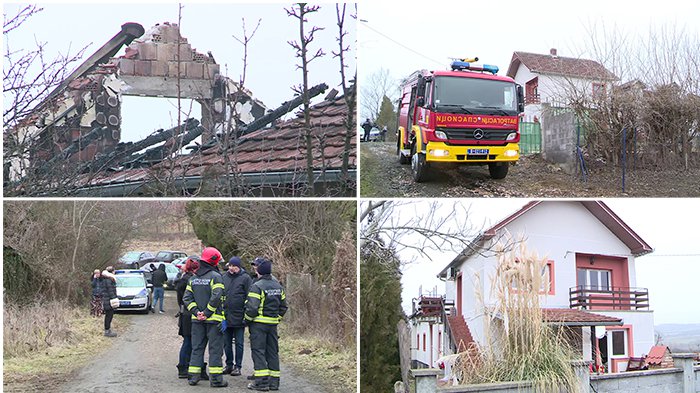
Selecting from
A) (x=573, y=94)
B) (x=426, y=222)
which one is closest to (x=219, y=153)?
(x=426, y=222)

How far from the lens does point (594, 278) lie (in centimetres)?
1256

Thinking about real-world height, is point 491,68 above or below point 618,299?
above

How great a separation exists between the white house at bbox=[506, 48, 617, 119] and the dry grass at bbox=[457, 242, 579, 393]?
188 inches

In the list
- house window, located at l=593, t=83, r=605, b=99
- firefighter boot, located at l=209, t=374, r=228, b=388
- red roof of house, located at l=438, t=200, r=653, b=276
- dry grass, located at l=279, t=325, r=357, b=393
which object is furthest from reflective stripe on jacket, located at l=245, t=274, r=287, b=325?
house window, located at l=593, t=83, r=605, b=99

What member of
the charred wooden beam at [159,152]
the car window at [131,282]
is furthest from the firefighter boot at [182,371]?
the car window at [131,282]

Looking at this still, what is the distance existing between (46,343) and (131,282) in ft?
11.6

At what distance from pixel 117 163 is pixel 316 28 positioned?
2129 mm

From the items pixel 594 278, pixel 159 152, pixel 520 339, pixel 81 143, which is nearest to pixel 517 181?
pixel 520 339

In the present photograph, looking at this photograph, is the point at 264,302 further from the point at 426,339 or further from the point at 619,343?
the point at 619,343

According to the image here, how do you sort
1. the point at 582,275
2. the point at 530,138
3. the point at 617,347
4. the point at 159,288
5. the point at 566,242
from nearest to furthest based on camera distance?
the point at 530,138 → the point at 566,242 → the point at 159,288 → the point at 582,275 → the point at 617,347

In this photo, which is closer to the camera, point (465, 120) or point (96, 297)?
point (465, 120)

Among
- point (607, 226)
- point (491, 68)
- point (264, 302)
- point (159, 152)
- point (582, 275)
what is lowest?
point (264, 302)

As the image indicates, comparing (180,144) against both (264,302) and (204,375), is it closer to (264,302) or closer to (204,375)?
(264,302)

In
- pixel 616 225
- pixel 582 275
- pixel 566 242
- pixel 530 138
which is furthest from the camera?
pixel 582 275
